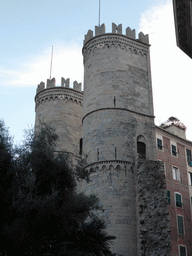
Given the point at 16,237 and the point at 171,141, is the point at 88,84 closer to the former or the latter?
the point at 171,141

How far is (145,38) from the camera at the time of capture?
94.9 ft

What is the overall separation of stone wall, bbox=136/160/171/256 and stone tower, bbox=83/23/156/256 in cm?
53

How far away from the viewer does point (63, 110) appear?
106 feet

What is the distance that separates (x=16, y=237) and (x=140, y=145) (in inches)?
530

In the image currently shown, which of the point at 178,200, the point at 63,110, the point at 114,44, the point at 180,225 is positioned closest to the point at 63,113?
the point at 63,110

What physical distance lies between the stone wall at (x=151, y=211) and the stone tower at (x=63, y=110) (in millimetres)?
9228

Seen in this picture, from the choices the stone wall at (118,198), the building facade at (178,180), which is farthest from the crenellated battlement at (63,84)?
the stone wall at (118,198)

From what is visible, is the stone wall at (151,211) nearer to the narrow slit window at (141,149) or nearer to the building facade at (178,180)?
the narrow slit window at (141,149)

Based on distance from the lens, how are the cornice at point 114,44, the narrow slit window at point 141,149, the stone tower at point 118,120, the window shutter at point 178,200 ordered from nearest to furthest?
the stone tower at point 118,120
the narrow slit window at point 141,149
the cornice at point 114,44
the window shutter at point 178,200

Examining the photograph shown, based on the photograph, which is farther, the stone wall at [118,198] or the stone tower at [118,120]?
the stone tower at [118,120]

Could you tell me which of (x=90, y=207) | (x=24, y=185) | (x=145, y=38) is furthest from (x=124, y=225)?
(x=145, y=38)

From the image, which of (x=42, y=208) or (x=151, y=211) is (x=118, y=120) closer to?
(x=151, y=211)

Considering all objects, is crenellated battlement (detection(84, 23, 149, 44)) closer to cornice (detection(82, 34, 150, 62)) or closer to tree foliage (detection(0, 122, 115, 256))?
cornice (detection(82, 34, 150, 62))

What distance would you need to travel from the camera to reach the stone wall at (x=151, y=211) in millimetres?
20859
